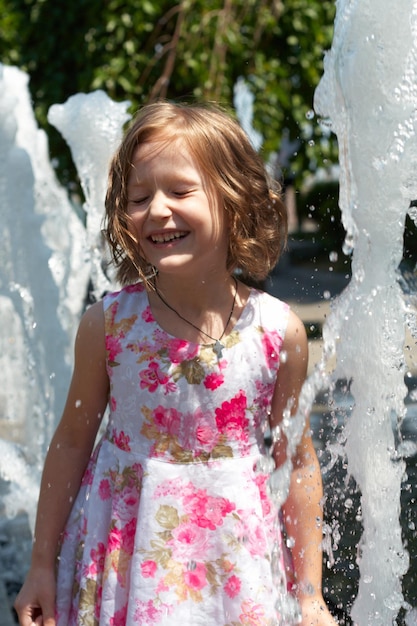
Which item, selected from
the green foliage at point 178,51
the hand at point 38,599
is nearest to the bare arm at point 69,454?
the hand at point 38,599

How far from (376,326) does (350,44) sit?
48cm

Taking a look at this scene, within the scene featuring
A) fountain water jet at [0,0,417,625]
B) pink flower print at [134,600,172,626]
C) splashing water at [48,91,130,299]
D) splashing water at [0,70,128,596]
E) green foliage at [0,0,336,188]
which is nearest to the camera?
pink flower print at [134,600,172,626]

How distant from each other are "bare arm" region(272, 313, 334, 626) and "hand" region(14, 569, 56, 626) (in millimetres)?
353

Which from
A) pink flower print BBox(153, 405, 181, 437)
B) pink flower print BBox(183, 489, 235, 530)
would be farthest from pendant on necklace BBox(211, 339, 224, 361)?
pink flower print BBox(183, 489, 235, 530)

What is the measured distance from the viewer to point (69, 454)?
159 cm

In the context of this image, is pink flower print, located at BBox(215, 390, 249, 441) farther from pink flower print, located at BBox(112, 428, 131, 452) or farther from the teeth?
the teeth

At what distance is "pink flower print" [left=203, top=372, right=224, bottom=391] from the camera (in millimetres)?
1528

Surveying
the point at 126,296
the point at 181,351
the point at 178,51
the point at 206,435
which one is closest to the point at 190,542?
the point at 206,435

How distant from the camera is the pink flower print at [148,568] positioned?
4.78 ft

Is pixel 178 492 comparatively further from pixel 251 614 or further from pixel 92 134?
Result: pixel 92 134

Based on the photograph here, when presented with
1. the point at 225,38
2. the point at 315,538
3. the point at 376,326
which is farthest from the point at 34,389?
the point at 225,38

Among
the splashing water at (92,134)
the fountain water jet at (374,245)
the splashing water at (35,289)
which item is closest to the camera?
the fountain water jet at (374,245)

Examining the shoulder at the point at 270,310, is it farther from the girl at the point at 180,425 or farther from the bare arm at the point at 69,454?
the bare arm at the point at 69,454

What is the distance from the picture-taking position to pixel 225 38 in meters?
7.29
